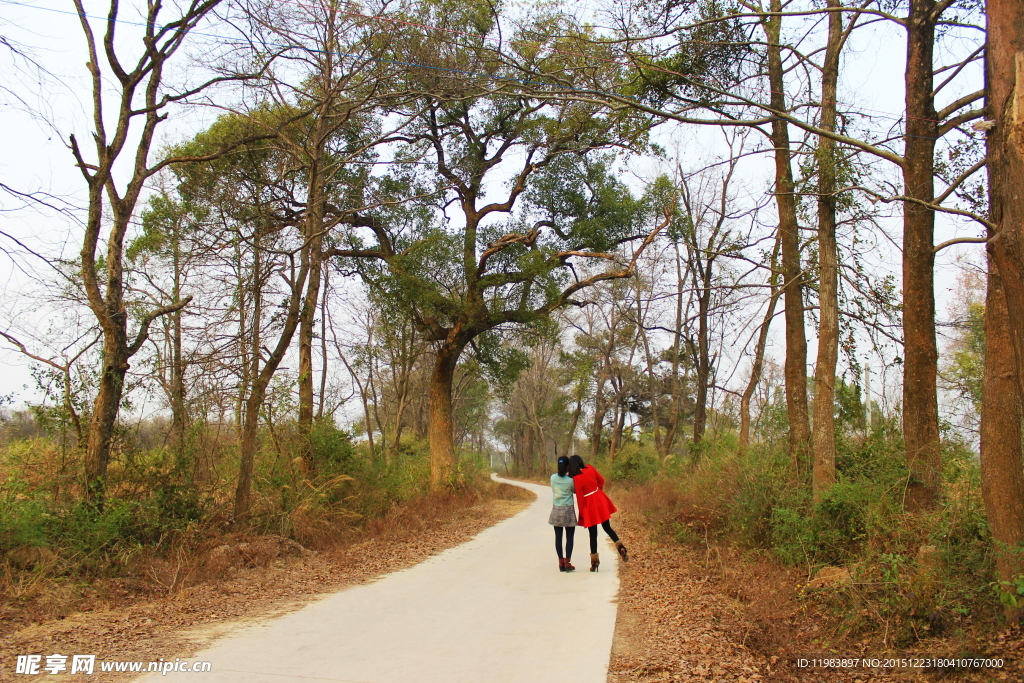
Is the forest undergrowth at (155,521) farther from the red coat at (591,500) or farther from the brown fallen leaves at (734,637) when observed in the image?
the brown fallen leaves at (734,637)

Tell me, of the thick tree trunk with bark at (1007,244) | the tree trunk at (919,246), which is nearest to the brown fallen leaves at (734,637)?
the thick tree trunk with bark at (1007,244)

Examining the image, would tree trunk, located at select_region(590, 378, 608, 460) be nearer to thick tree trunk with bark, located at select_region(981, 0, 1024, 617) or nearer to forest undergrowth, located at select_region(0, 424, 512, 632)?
forest undergrowth, located at select_region(0, 424, 512, 632)

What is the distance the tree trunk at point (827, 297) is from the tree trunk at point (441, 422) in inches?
465

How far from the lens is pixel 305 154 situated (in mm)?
13062

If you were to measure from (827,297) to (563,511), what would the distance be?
5.35m

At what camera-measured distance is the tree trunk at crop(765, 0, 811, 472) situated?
12.5 metres

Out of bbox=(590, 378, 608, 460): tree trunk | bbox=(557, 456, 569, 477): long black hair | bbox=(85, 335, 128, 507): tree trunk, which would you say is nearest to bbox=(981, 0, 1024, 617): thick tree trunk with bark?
bbox=(557, 456, 569, 477): long black hair

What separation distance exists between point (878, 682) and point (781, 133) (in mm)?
10650

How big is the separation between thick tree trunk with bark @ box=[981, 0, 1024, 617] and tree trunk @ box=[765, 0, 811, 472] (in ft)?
20.9

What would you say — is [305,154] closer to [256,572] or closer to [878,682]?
[256,572]

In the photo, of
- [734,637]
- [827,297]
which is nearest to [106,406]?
[734,637]

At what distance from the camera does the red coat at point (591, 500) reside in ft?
31.9

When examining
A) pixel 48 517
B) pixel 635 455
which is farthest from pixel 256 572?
pixel 635 455

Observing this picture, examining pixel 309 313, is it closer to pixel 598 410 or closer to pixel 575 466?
pixel 575 466
